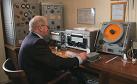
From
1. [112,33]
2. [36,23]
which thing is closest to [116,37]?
[112,33]

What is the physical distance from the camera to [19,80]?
150 centimetres

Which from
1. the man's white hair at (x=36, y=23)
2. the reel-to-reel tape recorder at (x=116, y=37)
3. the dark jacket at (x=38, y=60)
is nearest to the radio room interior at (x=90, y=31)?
the reel-to-reel tape recorder at (x=116, y=37)

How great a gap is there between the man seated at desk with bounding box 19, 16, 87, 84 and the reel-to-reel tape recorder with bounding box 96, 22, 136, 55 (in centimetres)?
47

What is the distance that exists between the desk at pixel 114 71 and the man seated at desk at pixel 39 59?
185 millimetres

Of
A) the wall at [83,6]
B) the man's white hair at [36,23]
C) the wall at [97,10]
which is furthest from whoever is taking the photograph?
the wall at [83,6]

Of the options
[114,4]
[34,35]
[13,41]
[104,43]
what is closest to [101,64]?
[104,43]

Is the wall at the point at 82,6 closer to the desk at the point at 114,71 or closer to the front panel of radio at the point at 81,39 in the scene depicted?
Answer: the front panel of radio at the point at 81,39

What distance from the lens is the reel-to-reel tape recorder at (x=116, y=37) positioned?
197 centimetres

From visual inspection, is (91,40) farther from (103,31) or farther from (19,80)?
(19,80)

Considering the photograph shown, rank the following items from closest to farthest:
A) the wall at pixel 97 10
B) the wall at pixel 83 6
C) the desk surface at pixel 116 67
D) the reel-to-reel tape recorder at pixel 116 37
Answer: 1. the desk surface at pixel 116 67
2. the reel-to-reel tape recorder at pixel 116 37
3. the wall at pixel 97 10
4. the wall at pixel 83 6

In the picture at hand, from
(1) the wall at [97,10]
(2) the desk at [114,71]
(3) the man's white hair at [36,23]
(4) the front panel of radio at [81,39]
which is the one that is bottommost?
(2) the desk at [114,71]

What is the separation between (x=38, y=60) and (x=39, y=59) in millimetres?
17

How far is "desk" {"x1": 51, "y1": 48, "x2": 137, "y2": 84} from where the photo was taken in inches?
58.9

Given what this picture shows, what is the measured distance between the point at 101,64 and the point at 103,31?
56cm
